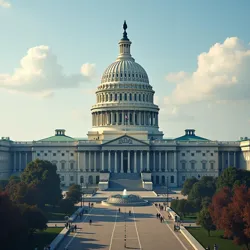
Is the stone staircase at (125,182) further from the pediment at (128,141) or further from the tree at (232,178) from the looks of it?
the tree at (232,178)

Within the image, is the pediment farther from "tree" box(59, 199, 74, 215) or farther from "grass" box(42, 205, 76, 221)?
"tree" box(59, 199, 74, 215)

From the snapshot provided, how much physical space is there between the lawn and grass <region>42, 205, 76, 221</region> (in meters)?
20.9

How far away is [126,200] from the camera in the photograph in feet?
347

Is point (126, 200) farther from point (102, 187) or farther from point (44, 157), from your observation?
point (44, 157)

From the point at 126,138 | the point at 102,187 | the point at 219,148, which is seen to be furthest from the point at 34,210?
the point at 219,148

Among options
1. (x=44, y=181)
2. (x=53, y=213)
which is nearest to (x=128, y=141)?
(x=44, y=181)

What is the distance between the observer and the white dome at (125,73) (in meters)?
176

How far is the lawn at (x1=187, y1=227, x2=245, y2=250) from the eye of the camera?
65000 millimetres

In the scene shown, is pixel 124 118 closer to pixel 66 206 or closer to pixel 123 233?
pixel 66 206

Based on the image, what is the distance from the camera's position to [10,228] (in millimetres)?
57062

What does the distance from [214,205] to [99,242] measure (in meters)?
16.5

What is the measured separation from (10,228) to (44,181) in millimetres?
44147

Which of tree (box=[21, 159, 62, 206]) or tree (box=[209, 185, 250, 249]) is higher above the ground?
tree (box=[21, 159, 62, 206])

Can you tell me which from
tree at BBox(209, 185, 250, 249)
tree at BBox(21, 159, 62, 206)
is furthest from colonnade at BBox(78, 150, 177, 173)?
tree at BBox(209, 185, 250, 249)
